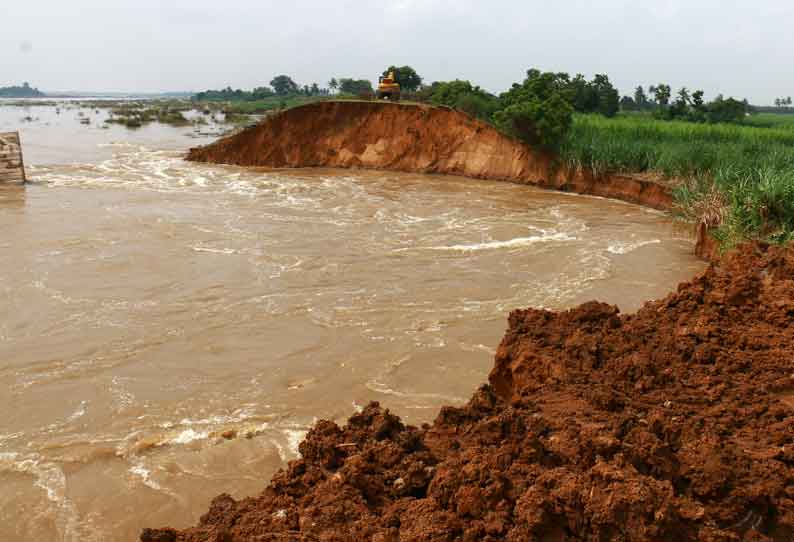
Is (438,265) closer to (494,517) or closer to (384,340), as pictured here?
(384,340)

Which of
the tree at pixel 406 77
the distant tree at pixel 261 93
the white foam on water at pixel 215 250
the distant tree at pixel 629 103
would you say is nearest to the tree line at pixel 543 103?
the tree at pixel 406 77

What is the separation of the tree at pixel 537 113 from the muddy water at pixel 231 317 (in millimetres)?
4090

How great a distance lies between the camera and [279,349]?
7.64 metres

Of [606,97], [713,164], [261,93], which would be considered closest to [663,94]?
[606,97]

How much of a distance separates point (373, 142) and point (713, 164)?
45.1 feet

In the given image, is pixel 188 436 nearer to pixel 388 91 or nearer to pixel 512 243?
pixel 512 243

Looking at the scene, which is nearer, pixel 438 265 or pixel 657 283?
pixel 657 283

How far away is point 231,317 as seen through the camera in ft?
28.5

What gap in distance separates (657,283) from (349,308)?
530 cm

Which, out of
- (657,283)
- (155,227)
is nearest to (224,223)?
(155,227)

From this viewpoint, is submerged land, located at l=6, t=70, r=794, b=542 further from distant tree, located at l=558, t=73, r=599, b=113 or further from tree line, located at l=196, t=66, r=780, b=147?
distant tree, located at l=558, t=73, r=599, b=113

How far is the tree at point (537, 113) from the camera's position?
2178 centimetres

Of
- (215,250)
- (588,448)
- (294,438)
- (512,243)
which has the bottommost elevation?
(294,438)

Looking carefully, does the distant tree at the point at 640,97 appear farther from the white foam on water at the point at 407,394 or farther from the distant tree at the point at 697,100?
the white foam on water at the point at 407,394
